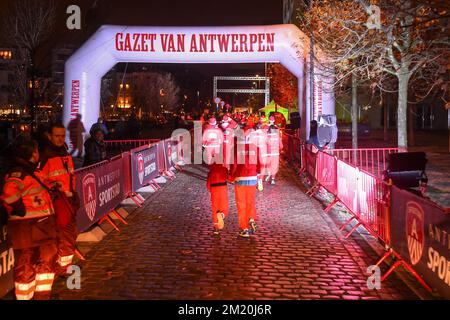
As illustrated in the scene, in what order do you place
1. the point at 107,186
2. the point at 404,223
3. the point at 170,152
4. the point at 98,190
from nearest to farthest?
the point at 404,223 < the point at 98,190 < the point at 107,186 < the point at 170,152

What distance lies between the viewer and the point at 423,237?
5168 millimetres

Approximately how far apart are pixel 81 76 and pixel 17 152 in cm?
1339

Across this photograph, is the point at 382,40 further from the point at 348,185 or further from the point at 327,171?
the point at 348,185

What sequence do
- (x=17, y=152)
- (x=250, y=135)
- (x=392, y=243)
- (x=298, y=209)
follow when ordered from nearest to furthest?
(x=17, y=152)
(x=392, y=243)
(x=250, y=135)
(x=298, y=209)

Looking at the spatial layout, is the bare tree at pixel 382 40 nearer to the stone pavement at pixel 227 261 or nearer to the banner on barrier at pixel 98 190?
the stone pavement at pixel 227 261

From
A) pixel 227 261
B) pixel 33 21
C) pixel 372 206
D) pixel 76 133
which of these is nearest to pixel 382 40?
pixel 372 206

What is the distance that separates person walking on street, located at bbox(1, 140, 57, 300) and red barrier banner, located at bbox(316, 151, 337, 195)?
22.6 feet

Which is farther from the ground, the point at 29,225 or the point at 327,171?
the point at 327,171

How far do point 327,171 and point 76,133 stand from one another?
10.2 meters

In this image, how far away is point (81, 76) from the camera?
1734 centimetres

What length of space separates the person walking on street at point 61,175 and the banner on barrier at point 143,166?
184 inches

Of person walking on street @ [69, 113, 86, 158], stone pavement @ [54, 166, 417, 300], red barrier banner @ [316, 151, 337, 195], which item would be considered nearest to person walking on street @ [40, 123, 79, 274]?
stone pavement @ [54, 166, 417, 300]
